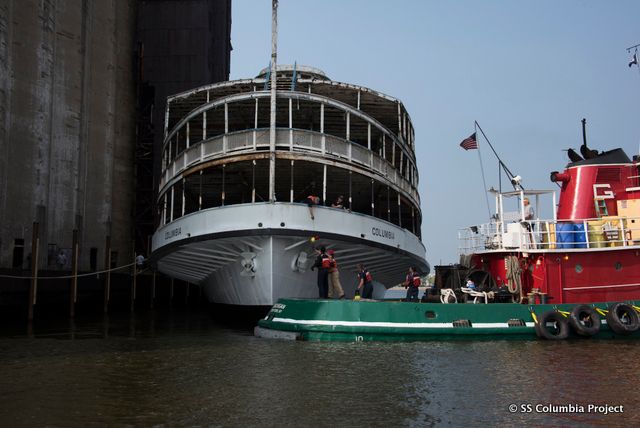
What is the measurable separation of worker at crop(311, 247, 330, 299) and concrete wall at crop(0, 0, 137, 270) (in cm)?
1527

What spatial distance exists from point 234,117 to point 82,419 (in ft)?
50.2

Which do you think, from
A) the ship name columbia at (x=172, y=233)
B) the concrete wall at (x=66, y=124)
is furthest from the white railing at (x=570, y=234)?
the concrete wall at (x=66, y=124)

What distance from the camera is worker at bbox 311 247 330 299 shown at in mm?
15625

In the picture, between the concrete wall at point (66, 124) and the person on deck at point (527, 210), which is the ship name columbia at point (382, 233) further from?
the concrete wall at point (66, 124)

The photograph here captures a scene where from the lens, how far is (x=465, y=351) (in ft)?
40.4

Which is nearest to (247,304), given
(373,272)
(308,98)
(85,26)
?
(373,272)

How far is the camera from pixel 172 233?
751 inches

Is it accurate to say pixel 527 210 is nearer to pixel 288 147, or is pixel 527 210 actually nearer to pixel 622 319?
pixel 622 319

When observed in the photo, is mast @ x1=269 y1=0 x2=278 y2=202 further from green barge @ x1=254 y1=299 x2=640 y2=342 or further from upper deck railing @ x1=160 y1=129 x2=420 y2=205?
green barge @ x1=254 y1=299 x2=640 y2=342

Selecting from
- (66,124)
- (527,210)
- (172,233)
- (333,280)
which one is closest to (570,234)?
(527,210)

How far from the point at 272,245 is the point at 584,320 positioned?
8386 millimetres

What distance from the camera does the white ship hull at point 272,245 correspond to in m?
15.9

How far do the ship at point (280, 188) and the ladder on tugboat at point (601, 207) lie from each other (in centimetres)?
592

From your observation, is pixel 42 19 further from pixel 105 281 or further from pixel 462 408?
pixel 462 408
